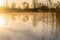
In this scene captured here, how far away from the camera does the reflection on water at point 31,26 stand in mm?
1293

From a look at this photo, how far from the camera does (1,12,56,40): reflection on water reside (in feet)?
4.24

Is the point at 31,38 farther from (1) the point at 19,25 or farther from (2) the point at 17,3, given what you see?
(2) the point at 17,3

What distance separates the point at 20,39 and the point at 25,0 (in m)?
0.39

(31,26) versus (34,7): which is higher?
(34,7)

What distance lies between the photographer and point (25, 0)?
1.30 meters

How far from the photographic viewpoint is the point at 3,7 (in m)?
1.28

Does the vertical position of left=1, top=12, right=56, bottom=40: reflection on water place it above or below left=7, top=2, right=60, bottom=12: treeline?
below

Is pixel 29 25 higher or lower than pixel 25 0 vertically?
lower

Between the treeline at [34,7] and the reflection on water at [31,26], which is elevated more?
the treeline at [34,7]

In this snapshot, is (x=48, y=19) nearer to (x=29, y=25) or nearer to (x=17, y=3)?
(x=29, y=25)

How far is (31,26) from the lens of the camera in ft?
4.33

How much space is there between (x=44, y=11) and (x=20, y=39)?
37 cm

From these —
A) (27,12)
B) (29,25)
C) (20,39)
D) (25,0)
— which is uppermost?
(25,0)

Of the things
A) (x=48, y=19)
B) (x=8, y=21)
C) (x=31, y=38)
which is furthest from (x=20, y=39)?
(x=48, y=19)
